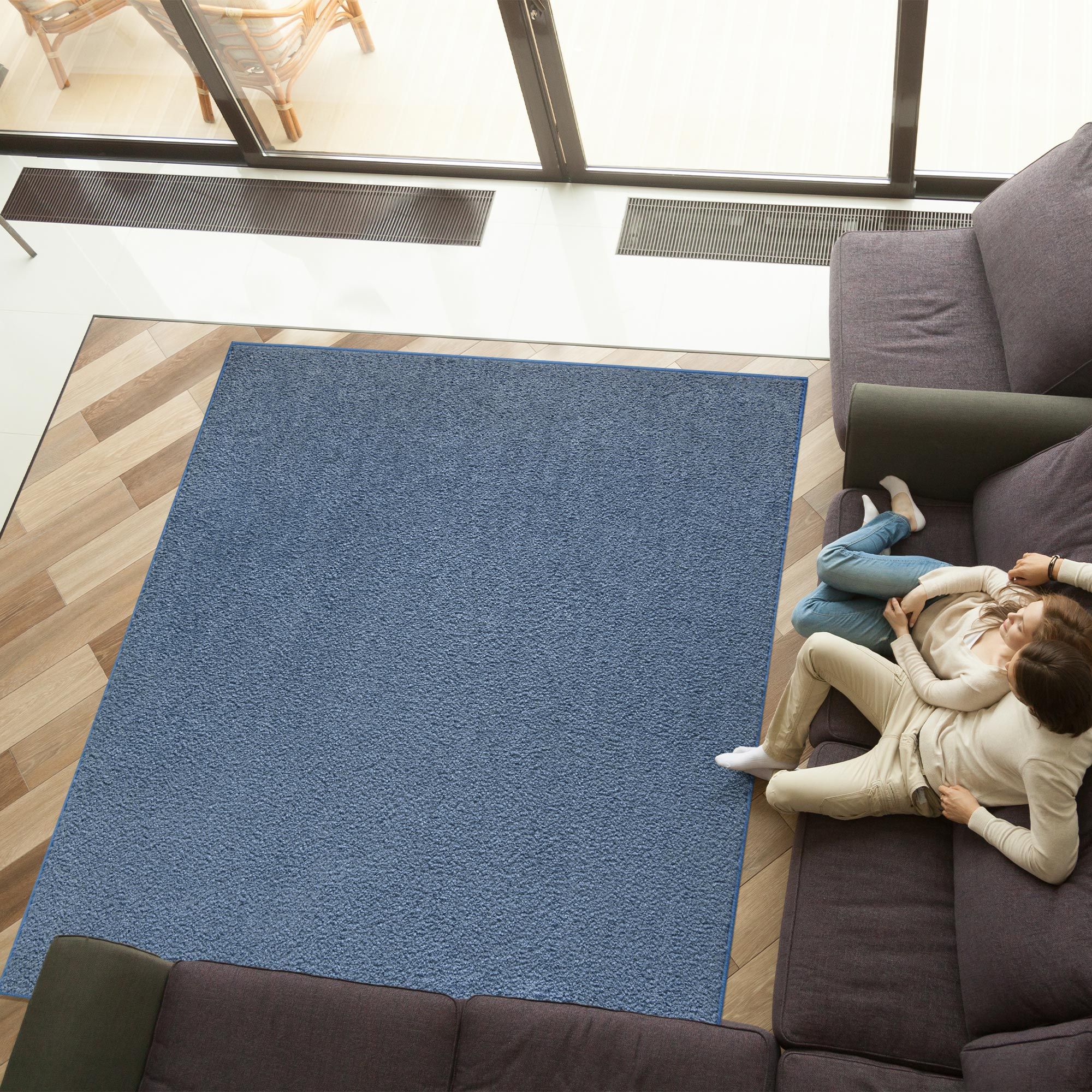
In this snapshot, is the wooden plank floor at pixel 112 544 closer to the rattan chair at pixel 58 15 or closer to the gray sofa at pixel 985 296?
the gray sofa at pixel 985 296

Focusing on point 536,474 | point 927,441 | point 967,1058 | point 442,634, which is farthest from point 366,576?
point 967,1058

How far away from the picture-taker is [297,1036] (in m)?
2.03

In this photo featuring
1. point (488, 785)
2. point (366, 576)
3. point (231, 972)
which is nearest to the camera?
point (231, 972)

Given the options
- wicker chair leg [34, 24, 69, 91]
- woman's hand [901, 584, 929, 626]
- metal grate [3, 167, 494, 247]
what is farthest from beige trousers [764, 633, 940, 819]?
wicker chair leg [34, 24, 69, 91]

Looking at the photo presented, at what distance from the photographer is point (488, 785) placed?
2660 millimetres

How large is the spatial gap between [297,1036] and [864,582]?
1567 millimetres

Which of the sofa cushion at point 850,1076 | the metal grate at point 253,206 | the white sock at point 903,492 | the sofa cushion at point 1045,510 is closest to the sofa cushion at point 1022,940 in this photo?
the sofa cushion at point 850,1076

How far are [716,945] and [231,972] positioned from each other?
1100 mm

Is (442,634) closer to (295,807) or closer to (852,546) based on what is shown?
(295,807)

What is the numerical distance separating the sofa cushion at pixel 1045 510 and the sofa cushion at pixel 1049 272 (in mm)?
238

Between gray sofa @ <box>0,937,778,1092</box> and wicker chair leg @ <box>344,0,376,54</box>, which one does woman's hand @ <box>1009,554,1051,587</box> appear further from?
wicker chair leg @ <box>344,0,376,54</box>

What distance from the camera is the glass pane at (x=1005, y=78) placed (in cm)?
301

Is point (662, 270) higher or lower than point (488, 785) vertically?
higher

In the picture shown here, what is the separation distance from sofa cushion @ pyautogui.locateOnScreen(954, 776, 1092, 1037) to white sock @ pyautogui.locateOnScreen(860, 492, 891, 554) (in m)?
0.74
